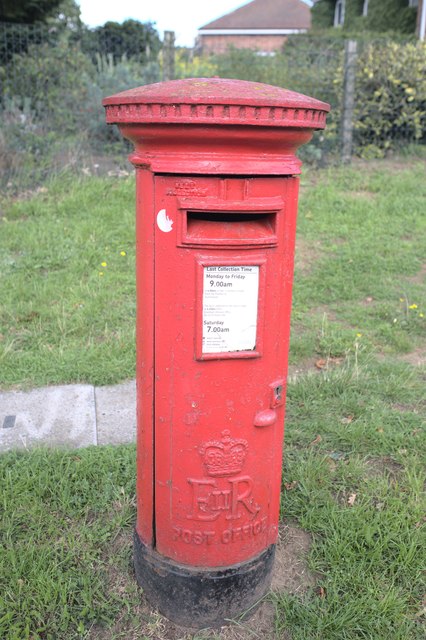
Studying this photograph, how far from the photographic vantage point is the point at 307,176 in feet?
26.6

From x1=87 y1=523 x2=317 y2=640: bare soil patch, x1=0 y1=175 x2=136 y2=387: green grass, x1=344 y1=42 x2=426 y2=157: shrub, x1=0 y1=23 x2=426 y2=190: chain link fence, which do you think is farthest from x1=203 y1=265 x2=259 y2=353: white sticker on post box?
x1=344 y1=42 x2=426 y2=157: shrub

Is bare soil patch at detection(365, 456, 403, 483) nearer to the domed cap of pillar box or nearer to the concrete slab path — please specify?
the concrete slab path

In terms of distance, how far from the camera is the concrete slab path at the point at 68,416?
332 centimetres

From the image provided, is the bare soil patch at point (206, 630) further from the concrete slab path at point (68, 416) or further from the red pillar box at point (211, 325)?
the concrete slab path at point (68, 416)

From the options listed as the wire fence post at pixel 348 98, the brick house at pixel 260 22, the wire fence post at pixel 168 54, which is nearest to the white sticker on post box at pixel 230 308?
the wire fence post at pixel 168 54

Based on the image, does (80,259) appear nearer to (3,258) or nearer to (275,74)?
(3,258)

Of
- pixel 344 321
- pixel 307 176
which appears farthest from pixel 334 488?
pixel 307 176

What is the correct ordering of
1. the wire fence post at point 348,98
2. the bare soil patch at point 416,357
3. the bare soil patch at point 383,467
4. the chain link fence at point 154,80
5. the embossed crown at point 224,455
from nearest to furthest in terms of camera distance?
the embossed crown at point 224,455 → the bare soil patch at point 383,467 → the bare soil patch at point 416,357 → the chain link fence at point 154,80 → the wire fence post at point 348,98

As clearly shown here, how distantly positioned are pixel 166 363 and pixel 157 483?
458mm

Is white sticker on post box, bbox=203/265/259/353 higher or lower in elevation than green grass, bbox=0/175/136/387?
higher

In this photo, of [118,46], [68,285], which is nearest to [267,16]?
[118,46]

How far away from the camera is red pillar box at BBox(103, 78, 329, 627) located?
→ 5.95ft

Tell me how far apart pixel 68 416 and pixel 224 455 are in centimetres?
169

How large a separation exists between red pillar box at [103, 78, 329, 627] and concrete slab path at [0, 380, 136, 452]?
1085mm
